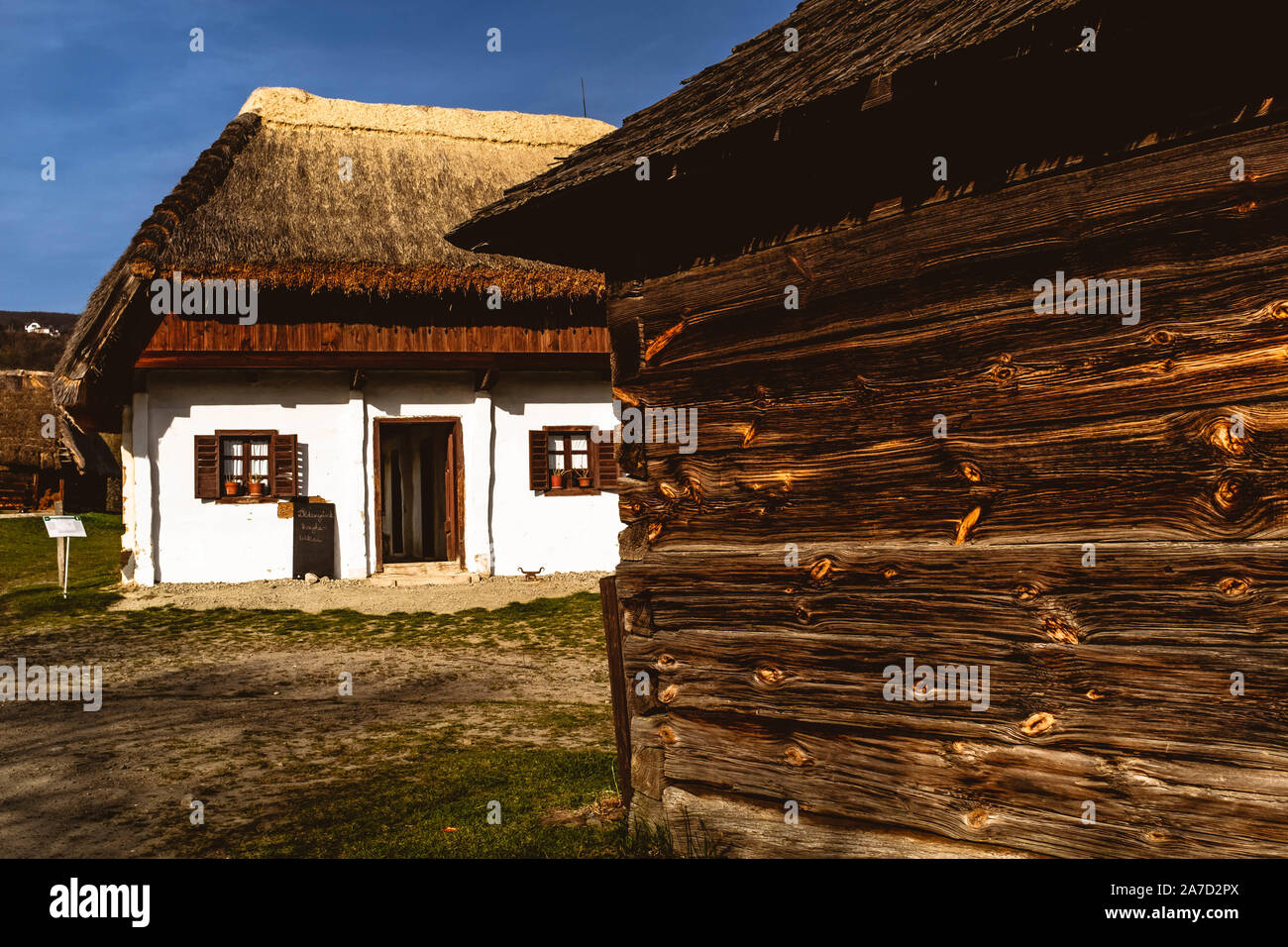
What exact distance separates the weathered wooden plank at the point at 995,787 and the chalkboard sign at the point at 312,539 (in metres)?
11.3

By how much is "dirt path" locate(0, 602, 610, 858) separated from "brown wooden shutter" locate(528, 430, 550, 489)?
4745 millimetres

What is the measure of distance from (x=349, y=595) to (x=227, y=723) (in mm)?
6362

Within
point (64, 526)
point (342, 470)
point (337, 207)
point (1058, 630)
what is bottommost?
point (1058, 630)

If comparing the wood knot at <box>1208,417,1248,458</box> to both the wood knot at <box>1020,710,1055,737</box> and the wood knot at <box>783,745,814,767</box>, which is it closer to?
the wood knot at <box>1020,710,1055,737</box>

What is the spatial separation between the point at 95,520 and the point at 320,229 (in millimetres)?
14851

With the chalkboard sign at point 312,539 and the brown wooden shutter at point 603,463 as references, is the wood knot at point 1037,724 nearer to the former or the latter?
the brown wooden shutter at point 603,463

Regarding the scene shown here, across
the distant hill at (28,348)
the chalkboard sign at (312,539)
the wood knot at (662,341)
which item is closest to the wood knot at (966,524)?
the wood knot at (662,341)

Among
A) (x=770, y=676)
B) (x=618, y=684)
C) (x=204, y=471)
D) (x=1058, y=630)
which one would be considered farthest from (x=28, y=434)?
(x=1058, y=630)

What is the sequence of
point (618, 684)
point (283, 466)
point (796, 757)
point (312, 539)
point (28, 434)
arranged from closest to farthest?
1. point (796, 757)
2. point (618, 684)
3. point (283, 466)
4. point (312, 539)
5. point (28, 434)

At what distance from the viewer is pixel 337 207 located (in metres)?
15.4

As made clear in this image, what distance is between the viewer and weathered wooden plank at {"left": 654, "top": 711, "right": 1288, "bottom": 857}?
2.93 metres

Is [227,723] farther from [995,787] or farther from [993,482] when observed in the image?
[993,482]

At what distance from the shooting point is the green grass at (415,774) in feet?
14.9

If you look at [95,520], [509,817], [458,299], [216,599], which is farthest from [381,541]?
[95,520]
